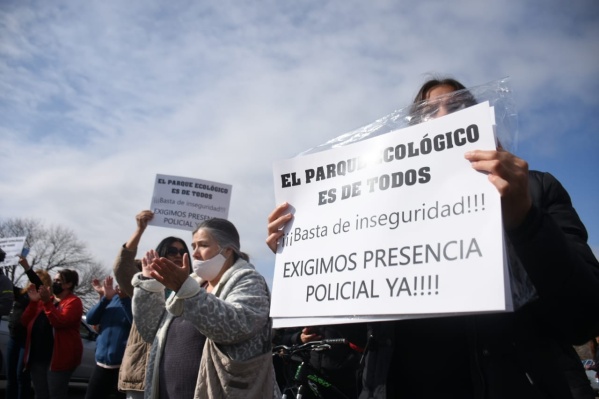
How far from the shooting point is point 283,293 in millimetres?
1747

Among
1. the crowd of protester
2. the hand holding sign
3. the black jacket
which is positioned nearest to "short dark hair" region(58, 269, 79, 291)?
the crowd of protester

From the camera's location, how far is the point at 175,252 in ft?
14.7

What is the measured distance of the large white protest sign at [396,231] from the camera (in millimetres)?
1312

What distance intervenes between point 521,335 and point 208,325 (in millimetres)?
1588

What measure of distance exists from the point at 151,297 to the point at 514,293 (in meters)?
2.51

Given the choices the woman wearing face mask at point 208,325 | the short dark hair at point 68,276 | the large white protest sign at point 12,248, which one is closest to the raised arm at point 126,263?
the woman wearing face mask at point 208,325

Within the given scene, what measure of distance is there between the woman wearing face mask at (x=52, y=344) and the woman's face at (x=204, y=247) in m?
3.72

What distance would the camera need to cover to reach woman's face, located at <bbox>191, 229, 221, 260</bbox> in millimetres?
3221

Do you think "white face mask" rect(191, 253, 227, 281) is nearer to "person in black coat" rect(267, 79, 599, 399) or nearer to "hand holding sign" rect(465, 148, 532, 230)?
"person in black coat" rect(267, 79, 599, 399)

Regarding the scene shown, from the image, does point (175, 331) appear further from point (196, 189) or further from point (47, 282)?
point (47, 282)

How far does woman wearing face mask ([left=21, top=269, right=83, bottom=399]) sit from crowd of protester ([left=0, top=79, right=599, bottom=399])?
0.04 meters

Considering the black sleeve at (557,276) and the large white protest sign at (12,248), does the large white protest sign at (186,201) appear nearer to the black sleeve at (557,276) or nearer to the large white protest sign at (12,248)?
the large white protest sign at (12,248)

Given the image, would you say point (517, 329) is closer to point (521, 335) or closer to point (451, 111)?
point (521, 335)

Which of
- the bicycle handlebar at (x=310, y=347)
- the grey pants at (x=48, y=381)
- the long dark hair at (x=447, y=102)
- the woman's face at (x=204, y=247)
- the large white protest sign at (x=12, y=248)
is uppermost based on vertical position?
the large white protest sign at (x=12, y=248)
